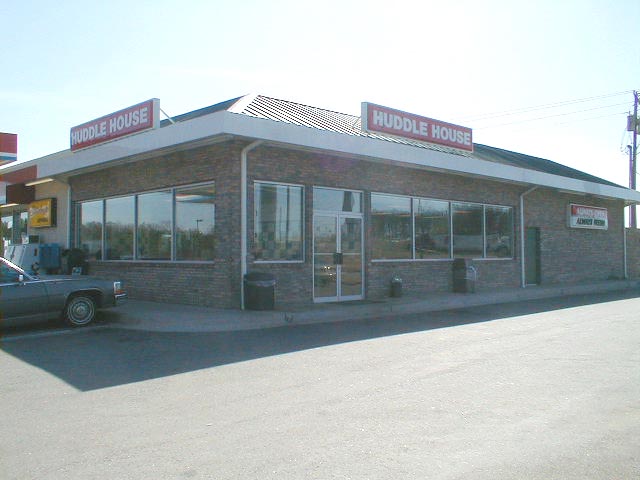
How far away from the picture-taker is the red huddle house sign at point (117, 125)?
46.3 feet

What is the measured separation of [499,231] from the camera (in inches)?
832

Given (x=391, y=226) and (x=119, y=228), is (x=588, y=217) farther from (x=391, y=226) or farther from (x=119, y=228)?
(x=119, y=228)

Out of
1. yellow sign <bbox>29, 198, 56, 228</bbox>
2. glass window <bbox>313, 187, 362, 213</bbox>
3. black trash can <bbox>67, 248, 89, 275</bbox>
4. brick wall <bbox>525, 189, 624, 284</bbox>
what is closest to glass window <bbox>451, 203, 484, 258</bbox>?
brick wall <bbox>525, 189, 624, 284</bbox>

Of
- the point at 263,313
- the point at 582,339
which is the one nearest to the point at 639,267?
the point at 582,339

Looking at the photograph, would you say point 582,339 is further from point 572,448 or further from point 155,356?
point 155,356

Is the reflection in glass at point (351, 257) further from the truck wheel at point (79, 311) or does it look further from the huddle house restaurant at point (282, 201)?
the truck wheel at point (79, 311)

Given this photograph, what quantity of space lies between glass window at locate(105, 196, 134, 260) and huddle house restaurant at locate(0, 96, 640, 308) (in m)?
0.06

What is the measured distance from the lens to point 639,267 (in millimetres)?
29453

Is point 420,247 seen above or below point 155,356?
above

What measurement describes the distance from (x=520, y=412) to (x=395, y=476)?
2198mm

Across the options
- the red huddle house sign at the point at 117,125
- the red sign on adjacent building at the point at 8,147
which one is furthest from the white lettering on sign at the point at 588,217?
the red sign on adjacent building at the point at 8,147

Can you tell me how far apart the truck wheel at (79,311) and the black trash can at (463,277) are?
438 inches

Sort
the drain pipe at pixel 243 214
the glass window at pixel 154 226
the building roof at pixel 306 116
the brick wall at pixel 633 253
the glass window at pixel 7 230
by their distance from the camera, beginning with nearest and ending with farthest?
the drain pipe at pixel 243 214, the building roof at pixel 306 116, the glass window at pixel 154 226, the glass window at pixel 7 230, the brick wall at pixel 633 253

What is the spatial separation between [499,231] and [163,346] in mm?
14508
